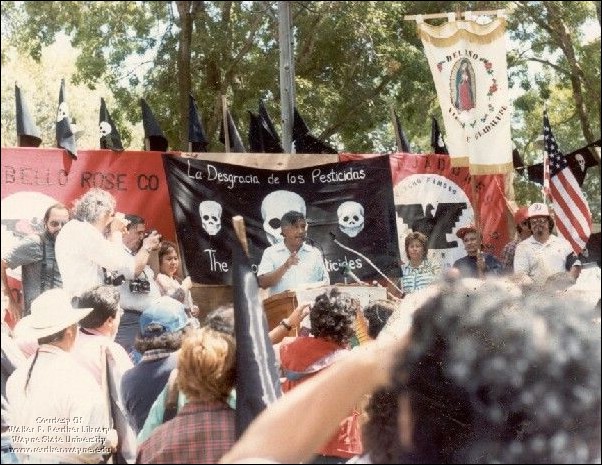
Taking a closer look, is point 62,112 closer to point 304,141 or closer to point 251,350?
point 304,141

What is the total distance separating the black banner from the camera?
503cm

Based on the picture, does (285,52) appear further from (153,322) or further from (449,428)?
(449,428)

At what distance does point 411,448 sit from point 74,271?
3.03 metres

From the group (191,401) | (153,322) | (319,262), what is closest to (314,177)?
(319,262)

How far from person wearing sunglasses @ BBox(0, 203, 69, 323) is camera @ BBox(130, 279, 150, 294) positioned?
47 cm

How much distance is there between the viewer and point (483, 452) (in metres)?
1.09

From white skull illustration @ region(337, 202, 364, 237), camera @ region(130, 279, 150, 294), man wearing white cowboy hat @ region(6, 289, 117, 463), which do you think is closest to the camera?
man wearing white cowboy hat @ region(6, 289, 117, 463)

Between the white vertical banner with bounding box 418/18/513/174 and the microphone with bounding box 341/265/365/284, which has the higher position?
the white vertical banner with bounding box 418/18/513/174

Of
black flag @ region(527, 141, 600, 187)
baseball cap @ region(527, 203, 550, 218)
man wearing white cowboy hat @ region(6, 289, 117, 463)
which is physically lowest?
man wearing white cowboy hat @ region(6, 289, 117, 463)

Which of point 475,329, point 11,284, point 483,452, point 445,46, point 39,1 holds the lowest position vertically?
point 483,452

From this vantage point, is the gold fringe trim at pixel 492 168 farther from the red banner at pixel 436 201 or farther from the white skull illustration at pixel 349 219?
the white skull illustration at pixel 349 219

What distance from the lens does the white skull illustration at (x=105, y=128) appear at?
507 cm

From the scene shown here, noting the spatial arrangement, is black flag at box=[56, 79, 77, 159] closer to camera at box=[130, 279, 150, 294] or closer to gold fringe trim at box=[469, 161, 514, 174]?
camera at box=[130, 279, 150, 294]

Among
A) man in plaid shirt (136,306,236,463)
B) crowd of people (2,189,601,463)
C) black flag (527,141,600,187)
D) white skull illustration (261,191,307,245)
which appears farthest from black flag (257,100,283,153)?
man in plaid shirt (136,306,236,463)
